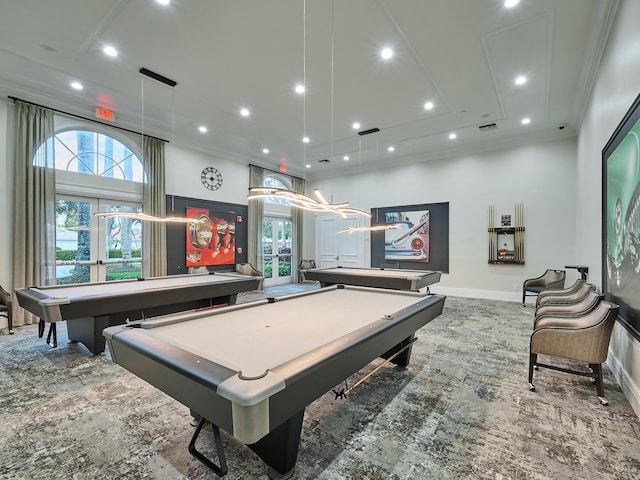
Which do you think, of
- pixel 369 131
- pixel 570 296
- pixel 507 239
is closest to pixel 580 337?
pixel 570 296

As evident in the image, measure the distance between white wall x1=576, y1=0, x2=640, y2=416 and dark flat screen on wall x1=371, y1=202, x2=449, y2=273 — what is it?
2.99 metres

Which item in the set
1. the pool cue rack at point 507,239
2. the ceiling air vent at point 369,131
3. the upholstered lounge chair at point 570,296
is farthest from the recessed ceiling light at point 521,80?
the pool cue rack at point 507,239

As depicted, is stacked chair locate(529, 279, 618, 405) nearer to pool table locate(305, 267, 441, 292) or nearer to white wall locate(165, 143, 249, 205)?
pool table locate(305, 267, 441, 292)

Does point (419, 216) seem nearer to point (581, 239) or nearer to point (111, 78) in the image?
point (581, 239)

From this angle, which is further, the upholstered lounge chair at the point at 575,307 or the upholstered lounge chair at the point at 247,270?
the upholstered lounge chair at the point at 247,270

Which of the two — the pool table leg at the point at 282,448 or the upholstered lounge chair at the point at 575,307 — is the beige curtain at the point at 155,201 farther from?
the upholstered lounge chair at the point at 575,307

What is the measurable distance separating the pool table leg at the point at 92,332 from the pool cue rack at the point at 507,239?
292 inches

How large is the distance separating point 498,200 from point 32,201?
9.01 metres

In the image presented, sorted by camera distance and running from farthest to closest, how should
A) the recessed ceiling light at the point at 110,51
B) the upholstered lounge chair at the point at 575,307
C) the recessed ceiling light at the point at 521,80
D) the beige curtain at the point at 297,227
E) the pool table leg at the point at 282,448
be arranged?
the beige curtain at the point at 297,227 → the recessed ceiling light at the point at 521,80 → the recessed ceiling light at the point at 110,51 → the upholstered lounge chair at the point at 575,307 → the pool table leg at the point at 282,448

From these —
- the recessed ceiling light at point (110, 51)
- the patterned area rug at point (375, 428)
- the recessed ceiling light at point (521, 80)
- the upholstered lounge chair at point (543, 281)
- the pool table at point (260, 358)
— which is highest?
the recessed ceiling light at point (521, 80)

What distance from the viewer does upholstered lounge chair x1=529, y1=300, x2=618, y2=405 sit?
249 cm

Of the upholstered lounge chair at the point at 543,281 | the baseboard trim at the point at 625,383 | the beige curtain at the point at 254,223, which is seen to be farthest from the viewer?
the beige curtain at the point at 254,223

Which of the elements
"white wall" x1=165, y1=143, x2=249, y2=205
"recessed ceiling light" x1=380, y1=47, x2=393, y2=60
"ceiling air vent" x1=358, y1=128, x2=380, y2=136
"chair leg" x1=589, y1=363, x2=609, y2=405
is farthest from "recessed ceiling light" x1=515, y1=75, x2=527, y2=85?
"white wall" x1=165, y1=143, x2=249, y2=205

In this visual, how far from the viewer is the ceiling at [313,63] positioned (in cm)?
303
